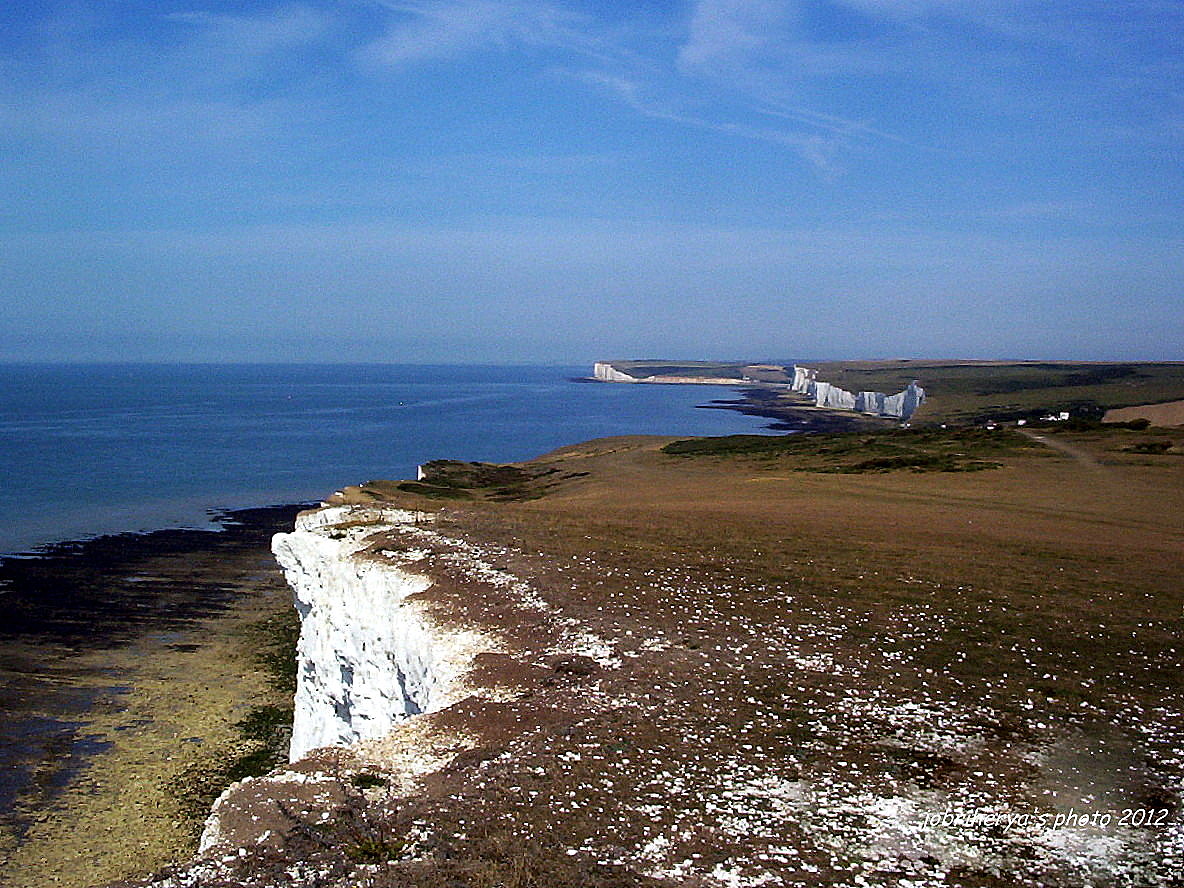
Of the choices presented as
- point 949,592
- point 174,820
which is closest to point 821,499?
point 949,592

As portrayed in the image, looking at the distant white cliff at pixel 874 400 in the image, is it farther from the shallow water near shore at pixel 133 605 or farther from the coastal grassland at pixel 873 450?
the coastal grassland at pixel 873 450

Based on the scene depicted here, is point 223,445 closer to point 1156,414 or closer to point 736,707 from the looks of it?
point 1156,414

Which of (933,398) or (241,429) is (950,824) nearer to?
(241,429)

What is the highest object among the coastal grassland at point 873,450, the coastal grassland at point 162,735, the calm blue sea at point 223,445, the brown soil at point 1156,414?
the brown soil at point 1156,414

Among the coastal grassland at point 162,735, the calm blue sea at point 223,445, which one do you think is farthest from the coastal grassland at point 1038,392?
the coastal grassland at point 162,735

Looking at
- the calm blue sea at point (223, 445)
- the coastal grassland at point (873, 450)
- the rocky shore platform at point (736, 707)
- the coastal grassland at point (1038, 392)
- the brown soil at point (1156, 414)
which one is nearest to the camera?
the rocky shore platform at point (736, 707)
